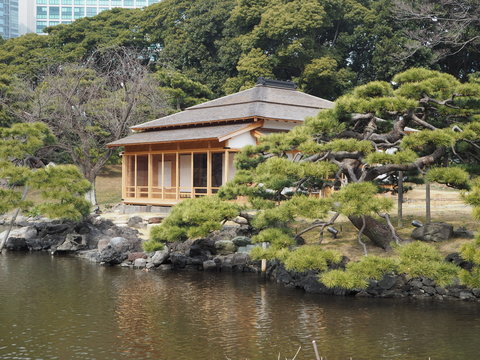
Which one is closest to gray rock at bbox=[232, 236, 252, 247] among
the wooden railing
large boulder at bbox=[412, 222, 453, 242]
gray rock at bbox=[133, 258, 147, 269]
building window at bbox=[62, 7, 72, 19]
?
gray rock at bbox=[133, 258, 147, 269]

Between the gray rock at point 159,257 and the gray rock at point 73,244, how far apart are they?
12.5ft

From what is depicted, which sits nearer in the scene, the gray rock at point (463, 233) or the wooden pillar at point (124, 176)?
the gray rock at point (463, 233)

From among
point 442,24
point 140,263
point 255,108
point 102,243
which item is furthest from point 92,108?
point 442,24

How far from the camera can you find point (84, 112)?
27.3 m

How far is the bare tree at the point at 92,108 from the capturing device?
25.7 metres

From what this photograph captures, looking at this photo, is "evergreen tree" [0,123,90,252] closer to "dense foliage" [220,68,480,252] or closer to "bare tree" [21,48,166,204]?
"dense foliage" [220,68,480,252]

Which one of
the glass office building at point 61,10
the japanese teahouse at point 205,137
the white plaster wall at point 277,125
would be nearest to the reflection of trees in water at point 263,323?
the japanese teahouse at point 205,137

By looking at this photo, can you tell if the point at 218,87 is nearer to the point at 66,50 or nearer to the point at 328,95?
the point at 328,95

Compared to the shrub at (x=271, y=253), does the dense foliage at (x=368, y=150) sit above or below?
above

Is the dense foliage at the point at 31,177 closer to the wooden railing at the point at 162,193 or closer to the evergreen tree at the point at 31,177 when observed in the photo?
the evergreen tree at the point at 31,177

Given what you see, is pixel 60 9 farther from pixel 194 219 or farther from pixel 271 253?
pixel 271 253

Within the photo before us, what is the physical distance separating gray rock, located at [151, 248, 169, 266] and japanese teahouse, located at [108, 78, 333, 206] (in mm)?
5497

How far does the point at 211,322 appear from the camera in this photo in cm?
958

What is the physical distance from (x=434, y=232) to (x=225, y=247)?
5.42 m
